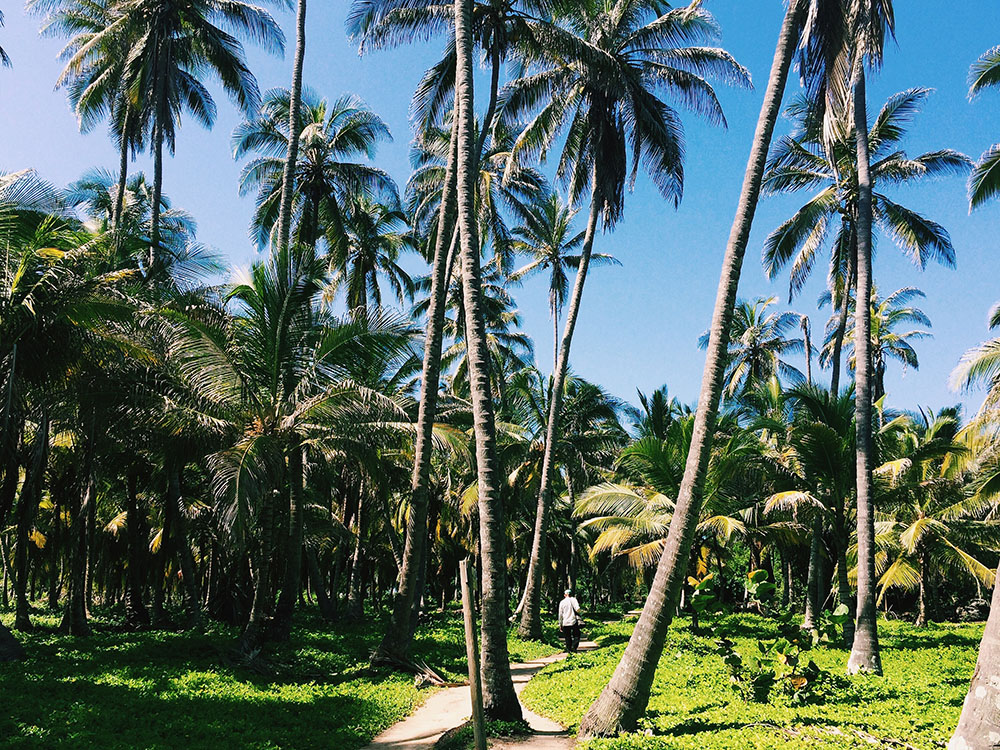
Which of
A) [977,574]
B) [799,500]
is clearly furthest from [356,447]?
[977,574]

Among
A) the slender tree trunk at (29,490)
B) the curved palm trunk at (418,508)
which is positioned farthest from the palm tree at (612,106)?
the slender tree trunk at (29,490)

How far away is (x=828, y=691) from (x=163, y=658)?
1143 centimetres

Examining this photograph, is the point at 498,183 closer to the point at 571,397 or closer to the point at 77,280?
the point at 571,397

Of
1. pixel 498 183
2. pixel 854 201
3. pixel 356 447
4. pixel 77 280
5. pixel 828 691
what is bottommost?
pixel 828 691

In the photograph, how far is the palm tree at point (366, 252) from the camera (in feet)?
83.1

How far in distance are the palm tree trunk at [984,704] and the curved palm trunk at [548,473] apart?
14.6 m

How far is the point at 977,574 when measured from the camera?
872 inches

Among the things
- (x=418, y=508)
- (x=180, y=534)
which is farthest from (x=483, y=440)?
(x=180, y=534)

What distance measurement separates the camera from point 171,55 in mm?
18875

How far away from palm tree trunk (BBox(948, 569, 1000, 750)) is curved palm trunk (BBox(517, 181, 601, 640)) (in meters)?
14.6

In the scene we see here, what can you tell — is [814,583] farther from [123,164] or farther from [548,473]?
[123,164]

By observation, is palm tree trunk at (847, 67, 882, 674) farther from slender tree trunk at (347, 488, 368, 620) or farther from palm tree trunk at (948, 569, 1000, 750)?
slender tree trunk at (347, 488, 368, 620)

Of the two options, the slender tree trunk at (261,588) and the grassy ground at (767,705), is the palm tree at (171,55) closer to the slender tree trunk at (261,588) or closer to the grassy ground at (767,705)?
the slender tree trunk at (261,588)

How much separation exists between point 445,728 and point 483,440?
12.6 ft
